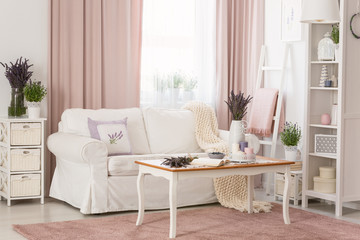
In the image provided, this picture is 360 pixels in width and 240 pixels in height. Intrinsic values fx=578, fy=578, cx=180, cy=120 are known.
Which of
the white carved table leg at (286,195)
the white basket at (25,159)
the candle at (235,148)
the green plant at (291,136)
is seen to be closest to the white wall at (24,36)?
the white basket at (25,159)

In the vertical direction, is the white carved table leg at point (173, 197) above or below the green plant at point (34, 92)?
below

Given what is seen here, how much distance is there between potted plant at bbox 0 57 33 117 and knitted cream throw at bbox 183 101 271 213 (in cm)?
159

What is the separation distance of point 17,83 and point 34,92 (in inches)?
7.1

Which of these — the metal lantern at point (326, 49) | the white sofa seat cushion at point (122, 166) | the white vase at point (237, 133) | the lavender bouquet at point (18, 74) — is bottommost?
the white sofa seat cushion at point (122, 166)

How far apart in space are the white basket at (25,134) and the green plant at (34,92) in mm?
229

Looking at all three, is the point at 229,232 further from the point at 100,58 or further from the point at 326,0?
the point at 100,58

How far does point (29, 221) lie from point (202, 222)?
1320 millimetres

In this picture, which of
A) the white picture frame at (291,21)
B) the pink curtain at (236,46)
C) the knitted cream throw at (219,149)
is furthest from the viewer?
the pink curtain at (236,46)

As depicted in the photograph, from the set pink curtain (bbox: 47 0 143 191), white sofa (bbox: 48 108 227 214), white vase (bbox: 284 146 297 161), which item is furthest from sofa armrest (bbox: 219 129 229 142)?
pink curtain (bbox: 47 0 143 191)

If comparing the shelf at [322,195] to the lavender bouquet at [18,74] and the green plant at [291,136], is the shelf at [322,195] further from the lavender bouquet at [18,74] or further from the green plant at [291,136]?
the lavender bouquet at [18,74]

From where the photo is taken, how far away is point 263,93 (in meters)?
5.94

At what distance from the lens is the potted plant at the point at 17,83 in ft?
Answer: 16.7

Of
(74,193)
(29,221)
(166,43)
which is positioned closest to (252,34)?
(166,43)

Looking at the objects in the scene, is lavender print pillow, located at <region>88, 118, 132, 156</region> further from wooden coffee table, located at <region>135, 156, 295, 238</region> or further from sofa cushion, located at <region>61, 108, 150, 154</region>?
wooden coffee table, located at <region>135, 156, 295, 238</region>
